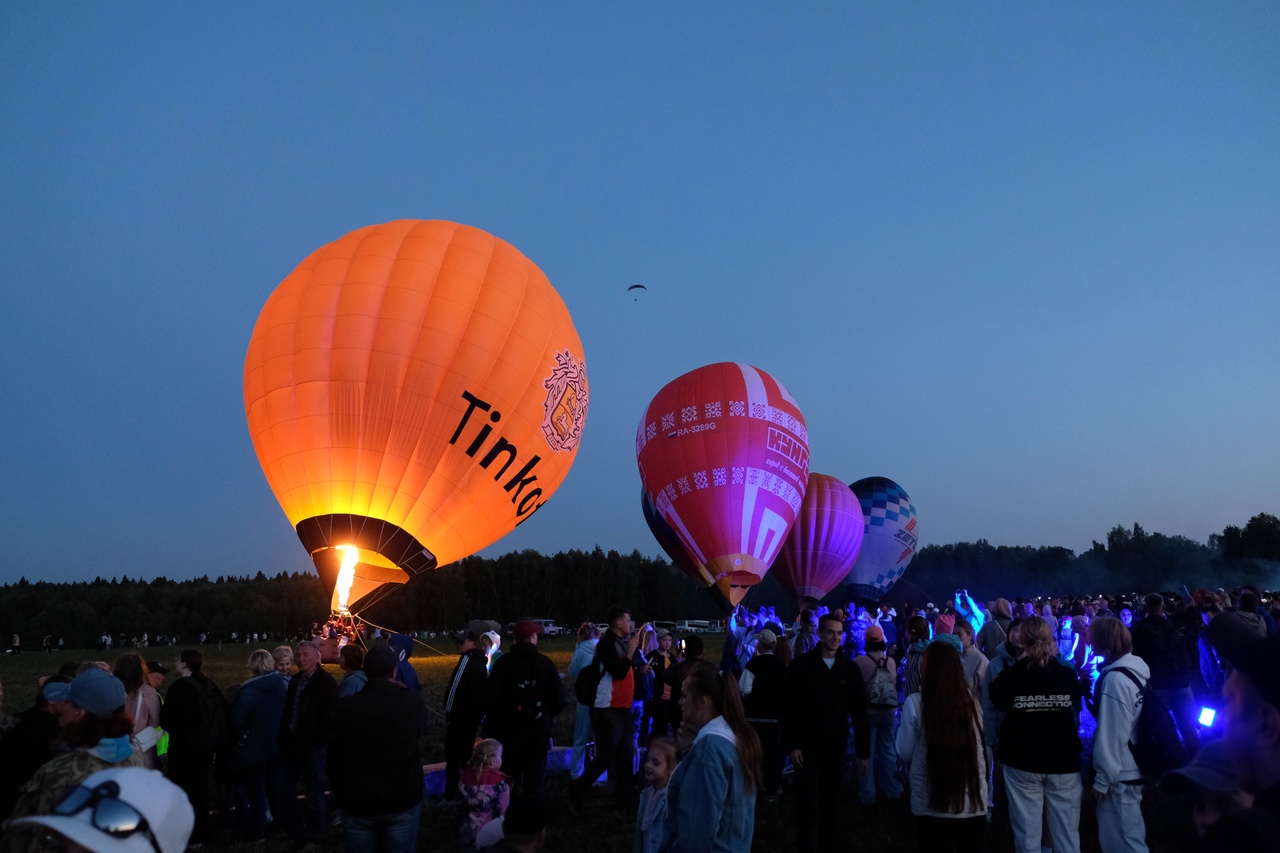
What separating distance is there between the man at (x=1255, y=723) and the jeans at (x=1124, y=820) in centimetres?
396

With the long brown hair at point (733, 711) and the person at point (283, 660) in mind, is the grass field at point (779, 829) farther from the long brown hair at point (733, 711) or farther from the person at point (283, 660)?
the long brown hair at point (733, 711)

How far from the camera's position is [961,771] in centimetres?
443

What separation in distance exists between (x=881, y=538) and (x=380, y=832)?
30.3 m

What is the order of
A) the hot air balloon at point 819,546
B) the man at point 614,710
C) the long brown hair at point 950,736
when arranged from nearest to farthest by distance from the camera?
the long brown hair at point 950,736 < the man at point 614,710 < the hot air balloon at point 819,546

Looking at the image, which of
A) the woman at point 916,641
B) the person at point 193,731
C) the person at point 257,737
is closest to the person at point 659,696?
the woman at point 916,641

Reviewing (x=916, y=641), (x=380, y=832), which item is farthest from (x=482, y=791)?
(x=916, y=641)

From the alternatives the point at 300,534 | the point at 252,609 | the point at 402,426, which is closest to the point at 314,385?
the point at 402,426

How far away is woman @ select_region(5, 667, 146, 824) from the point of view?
278cm

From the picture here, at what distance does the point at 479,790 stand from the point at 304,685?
2.67 m

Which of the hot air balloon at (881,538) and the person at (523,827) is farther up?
the hot air balloon at (881,538)

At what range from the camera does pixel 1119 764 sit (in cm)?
506

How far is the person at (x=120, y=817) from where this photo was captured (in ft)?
5.53

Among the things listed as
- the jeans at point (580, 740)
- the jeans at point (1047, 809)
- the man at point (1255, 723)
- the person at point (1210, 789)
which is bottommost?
the jeans at point (580, 740)

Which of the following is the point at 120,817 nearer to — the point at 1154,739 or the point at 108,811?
the point at 108,811
